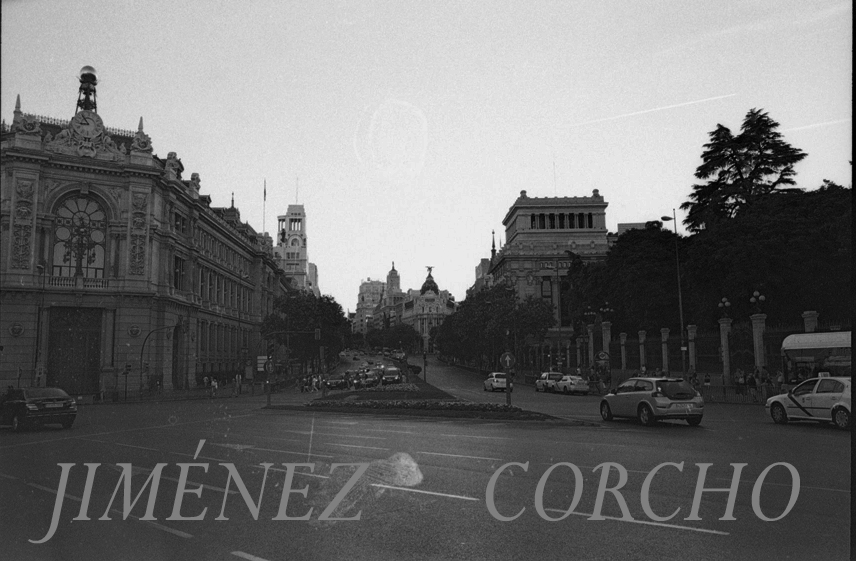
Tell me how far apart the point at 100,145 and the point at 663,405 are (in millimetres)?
40693

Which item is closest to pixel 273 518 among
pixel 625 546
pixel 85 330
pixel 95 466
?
pixel 625 546

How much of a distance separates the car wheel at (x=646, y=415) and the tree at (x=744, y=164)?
34.8 metres

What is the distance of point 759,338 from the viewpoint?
3688 cm

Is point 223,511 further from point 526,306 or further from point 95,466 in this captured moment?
point 526,306

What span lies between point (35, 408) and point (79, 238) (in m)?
23.1

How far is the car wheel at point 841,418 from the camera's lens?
1820 centimetres

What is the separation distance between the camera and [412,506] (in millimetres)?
8828

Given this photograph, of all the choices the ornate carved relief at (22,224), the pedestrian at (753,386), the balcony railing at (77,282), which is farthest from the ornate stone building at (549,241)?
→ the ornate carved relief at (22,224)

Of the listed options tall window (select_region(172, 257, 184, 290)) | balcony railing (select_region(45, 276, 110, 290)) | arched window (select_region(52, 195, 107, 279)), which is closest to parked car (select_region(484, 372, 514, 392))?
tall window (select_region(172, 257, 184, 290))

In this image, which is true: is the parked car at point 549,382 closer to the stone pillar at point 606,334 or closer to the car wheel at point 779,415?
the stone pillar at point 606,334

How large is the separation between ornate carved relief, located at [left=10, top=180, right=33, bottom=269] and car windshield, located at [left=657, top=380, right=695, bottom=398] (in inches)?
1212

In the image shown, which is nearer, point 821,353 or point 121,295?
point 821,353

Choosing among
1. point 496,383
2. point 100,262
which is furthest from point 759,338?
point 100,262

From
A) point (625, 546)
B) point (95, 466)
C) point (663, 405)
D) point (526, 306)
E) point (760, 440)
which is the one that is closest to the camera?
point (625, 546)
